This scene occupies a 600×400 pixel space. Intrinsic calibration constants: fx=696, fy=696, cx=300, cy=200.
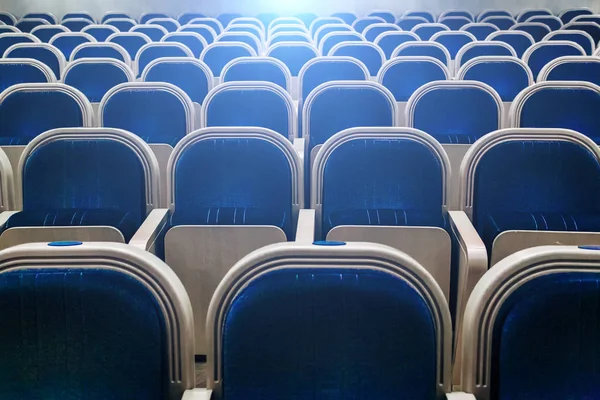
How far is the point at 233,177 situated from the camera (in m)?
1.61

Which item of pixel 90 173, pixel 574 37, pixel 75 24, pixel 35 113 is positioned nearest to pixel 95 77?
pixel 35 113

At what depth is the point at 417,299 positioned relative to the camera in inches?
32.7

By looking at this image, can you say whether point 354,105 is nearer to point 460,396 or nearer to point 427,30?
point 460,396

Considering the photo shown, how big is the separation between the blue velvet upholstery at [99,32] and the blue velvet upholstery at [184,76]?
173 centimetres

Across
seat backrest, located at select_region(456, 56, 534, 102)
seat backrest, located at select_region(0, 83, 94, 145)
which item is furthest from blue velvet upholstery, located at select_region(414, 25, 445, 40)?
seat backrest, located at select_region(0, 83, 94, 145)

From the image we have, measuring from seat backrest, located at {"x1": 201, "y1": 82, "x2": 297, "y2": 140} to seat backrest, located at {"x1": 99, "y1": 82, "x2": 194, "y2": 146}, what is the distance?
80mm

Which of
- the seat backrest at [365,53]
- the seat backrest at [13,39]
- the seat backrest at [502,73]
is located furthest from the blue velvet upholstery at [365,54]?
the seat backrest at [13,39]

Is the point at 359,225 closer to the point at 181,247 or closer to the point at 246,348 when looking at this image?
the point at 181,247

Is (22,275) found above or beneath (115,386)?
above

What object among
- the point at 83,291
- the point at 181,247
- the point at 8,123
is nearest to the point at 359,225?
the point at 181,247

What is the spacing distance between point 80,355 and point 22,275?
0.39 feet

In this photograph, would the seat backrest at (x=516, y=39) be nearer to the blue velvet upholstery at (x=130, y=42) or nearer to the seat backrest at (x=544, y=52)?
the seat backrest at (x=544, y=52)

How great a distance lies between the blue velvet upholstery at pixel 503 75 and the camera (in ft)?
9.28

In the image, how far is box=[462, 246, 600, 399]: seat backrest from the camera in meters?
0.82
